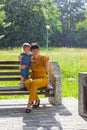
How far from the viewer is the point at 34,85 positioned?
7.66 meters

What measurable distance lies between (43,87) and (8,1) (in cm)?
6256

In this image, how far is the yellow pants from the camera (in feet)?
24.9

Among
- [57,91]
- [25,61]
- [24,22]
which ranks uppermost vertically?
[25,61]

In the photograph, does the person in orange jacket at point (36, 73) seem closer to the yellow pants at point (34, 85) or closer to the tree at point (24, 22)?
the yellow pants at point (34, 85)

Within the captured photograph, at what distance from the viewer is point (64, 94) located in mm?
10461

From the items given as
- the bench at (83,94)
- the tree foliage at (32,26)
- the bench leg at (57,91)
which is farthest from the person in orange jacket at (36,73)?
the tree foliage at (32,26)

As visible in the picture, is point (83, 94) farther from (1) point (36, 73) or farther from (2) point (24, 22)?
(2) point (24, 22)

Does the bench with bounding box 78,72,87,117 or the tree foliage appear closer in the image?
the bench with bounding box 78,72,87,117

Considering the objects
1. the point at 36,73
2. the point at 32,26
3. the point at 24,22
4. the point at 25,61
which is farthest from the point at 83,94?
the point at 32,26

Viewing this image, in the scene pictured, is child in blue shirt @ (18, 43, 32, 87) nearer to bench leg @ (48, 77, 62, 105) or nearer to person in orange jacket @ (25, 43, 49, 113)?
person in orange jacket @ (25, 43, 49, 113)

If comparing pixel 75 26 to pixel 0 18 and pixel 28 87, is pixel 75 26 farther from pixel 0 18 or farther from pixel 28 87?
pixel 28 87

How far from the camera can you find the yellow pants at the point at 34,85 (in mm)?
7586

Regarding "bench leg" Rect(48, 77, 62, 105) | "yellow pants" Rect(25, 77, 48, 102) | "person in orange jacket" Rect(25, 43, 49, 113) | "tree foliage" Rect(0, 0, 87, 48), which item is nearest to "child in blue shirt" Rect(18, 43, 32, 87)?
"person in orange jacket" Rect(25, 43, 49, 113)

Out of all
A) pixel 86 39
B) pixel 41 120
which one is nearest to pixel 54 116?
pixel 41 120
